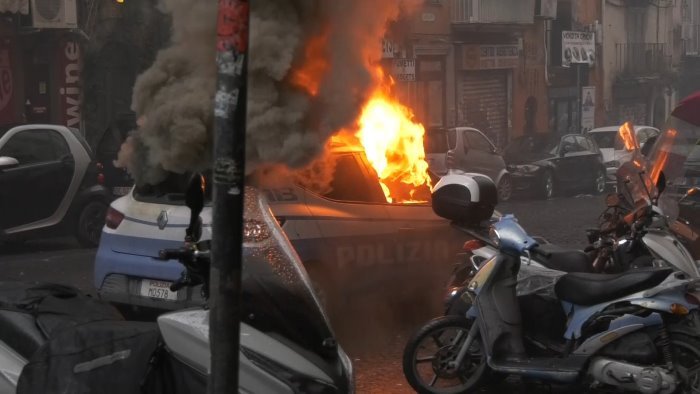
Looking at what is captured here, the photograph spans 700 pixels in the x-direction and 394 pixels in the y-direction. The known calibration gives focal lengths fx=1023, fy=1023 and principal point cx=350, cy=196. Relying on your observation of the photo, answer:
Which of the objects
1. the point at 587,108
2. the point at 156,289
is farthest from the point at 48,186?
the point at 587,108

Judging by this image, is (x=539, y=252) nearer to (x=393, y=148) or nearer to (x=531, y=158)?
(x=393, y=148)

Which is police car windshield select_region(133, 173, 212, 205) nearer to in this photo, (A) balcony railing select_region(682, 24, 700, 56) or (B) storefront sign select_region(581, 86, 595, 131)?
(B) storefront sign select_region(581, 86, 595, 131)

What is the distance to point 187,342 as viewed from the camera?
3.39 m

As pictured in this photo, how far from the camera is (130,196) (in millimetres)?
7367

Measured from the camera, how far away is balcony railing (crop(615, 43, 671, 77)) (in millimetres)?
41094

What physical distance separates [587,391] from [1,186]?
8121 millimetres

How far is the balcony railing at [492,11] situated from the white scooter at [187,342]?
90.8 feet

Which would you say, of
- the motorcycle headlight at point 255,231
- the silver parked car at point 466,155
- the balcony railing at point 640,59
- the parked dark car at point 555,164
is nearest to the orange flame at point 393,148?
the motorcycle headlight at point 255,231

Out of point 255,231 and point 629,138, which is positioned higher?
point 629,138

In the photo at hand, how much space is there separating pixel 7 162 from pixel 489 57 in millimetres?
22721

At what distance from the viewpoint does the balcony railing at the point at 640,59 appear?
135 feet

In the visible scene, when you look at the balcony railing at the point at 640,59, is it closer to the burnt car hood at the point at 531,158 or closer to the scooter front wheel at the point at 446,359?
the burnt car hood at the point at 531,158

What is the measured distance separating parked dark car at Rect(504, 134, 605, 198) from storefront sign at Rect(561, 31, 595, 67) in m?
12.8

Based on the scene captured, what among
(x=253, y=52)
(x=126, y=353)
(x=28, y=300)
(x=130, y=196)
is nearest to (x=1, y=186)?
(x=130, y=196)
